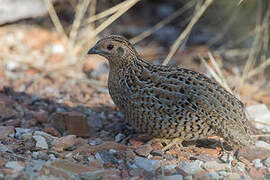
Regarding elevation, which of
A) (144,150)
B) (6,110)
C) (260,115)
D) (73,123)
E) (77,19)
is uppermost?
(77,19)

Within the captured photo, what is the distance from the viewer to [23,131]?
4.43 meters

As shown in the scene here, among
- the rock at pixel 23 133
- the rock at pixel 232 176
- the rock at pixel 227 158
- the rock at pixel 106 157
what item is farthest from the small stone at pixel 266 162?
the rock at pixel 23 133

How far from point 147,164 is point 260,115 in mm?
2063

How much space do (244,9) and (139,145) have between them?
153 inches

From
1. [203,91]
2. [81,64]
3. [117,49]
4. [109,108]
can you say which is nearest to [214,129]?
[203,91]

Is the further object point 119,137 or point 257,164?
point 119,137

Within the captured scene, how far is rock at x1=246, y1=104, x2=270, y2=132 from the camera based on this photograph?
16.7 ft

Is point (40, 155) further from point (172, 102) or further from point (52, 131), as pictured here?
point (172, 102)

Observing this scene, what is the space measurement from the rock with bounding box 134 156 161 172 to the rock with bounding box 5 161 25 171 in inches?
38.6

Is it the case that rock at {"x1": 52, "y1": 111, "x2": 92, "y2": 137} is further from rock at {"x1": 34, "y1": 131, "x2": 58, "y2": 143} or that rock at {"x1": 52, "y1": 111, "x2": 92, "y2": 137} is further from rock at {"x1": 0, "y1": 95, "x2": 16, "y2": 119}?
rock at {"x1": 0, "y1": 95, "x2": 16, "y2": 119}

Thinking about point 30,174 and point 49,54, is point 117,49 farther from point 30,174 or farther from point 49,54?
point 49,54

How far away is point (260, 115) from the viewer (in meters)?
5.30

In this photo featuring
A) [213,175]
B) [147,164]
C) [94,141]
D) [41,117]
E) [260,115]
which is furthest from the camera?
[260,115]

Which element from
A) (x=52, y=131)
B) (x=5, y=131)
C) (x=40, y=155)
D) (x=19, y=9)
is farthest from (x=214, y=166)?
(x=19, y=9)
